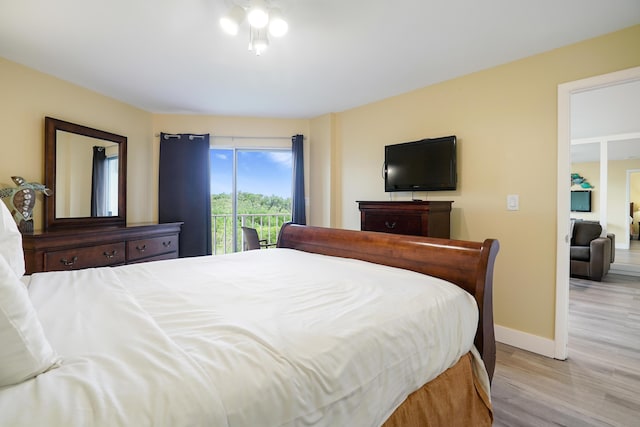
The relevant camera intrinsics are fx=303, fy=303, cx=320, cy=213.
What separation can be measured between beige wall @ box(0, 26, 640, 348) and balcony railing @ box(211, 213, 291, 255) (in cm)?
158

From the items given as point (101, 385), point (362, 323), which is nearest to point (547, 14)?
point (362, 323)

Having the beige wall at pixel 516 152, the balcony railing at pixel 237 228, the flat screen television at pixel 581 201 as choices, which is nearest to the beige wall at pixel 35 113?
the balcony railing at pixel 237 228

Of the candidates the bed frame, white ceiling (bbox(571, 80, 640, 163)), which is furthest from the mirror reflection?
white ceiling (bbox(571, 80, 640, 163))

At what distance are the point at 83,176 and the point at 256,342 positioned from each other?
3.39 metres

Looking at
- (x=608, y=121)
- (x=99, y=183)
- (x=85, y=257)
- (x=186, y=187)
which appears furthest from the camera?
(x=608, y=121)

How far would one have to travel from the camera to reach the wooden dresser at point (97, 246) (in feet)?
7.90

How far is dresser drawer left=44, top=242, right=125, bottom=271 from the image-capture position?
2.51 metres

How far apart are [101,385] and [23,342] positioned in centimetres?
21

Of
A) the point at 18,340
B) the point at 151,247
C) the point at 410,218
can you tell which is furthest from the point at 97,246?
the point at 410,218

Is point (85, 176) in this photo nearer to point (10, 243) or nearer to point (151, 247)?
point (151, 247)

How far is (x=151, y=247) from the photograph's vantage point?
3406mm

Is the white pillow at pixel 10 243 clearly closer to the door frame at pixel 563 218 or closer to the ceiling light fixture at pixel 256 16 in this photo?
the ceiling light fixture at pixel 256 16

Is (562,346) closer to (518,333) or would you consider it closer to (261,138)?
(518,333)

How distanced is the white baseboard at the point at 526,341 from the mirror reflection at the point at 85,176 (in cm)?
421
